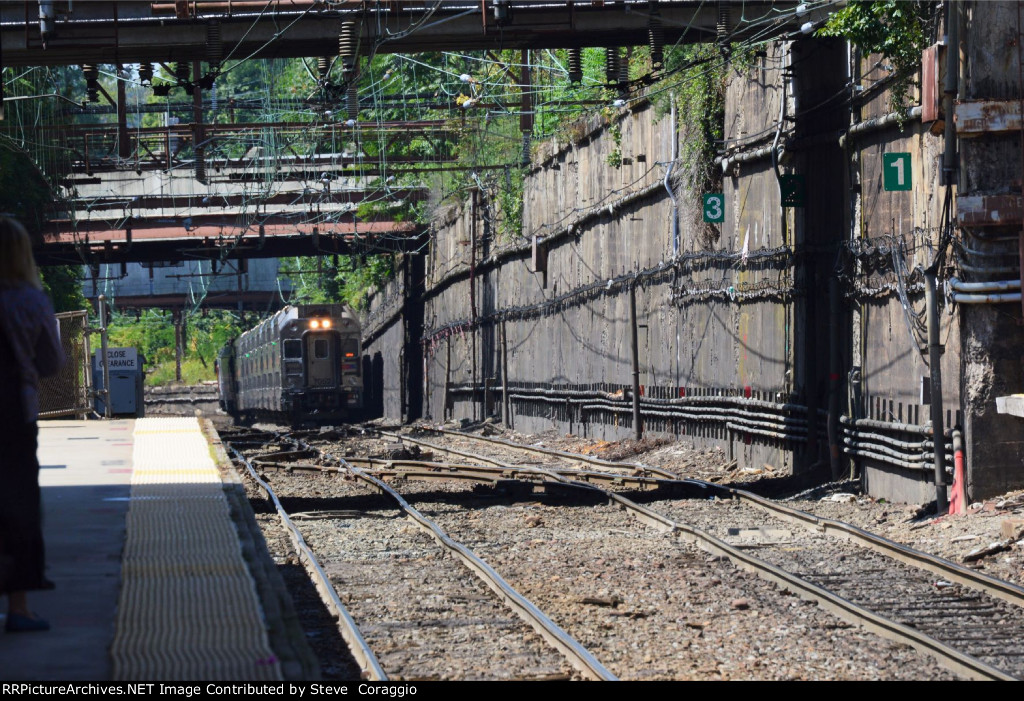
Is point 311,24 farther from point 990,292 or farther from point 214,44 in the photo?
point 990,292

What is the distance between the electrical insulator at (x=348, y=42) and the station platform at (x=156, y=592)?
20.7 ft

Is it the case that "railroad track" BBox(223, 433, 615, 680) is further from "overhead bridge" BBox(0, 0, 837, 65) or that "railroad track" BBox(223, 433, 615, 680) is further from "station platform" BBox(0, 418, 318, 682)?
"overhead bridge" BBox(0, 0, 837, 65)

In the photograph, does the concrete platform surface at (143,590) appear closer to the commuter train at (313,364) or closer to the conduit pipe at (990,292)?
the conduit pipe at (990,292)

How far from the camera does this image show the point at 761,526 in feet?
42.1

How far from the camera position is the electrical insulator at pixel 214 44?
1641cm

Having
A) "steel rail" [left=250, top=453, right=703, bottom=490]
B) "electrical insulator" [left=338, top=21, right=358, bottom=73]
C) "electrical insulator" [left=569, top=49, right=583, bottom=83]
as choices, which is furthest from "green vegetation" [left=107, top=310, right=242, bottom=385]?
"electrical insulator" [left=338, top=21, right=358, bottom=73]

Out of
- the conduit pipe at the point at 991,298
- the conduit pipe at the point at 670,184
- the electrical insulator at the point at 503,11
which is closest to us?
the conduit pipe at the point at 991,298

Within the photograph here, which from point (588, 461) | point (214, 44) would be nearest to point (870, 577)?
point (214, 44)

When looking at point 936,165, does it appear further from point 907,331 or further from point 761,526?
point 761,526

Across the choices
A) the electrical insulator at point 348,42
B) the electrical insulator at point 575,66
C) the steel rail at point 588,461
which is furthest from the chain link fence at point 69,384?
the electrical insulator at point 575,66

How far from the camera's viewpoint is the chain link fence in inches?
937

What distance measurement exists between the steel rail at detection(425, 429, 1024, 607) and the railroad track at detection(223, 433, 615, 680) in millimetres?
3125

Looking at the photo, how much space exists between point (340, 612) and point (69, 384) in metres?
18.0

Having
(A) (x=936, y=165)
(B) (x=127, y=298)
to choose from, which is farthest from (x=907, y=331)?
(B) (x=127, y=298)
